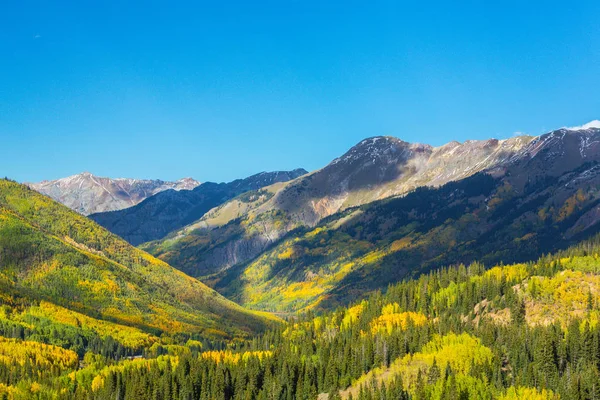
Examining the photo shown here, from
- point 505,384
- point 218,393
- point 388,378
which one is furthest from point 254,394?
point 505,384

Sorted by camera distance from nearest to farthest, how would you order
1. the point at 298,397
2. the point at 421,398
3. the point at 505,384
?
1. the point at 421,398
2. the point at 505,384
3. the point at 298,397

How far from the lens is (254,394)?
655 feet

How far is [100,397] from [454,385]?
11059 cm

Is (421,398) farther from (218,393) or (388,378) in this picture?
(218,393)

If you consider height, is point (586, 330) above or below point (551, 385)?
above

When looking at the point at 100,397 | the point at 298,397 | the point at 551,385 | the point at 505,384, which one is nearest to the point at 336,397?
the point at 298,397

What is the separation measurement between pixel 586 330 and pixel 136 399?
464ft

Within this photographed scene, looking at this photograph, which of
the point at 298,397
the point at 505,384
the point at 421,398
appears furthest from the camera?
the point at 298,397

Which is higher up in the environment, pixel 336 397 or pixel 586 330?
pixel 586 330

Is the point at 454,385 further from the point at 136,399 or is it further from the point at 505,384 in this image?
the point at 136,399

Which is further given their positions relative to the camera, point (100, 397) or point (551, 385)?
point (100, 397)

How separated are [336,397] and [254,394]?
28753mm

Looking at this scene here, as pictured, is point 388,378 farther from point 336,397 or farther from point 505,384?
point 505,384

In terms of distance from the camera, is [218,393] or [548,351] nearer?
[548,351]
